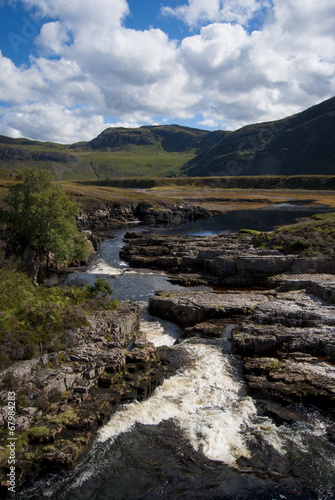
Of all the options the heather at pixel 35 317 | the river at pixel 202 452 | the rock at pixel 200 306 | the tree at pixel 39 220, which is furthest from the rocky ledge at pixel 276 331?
the tree at pixel 39 220

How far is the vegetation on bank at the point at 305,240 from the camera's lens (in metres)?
46.7

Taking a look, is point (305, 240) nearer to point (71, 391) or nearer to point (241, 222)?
point (71, 391)

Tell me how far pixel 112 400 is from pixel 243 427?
7279mm

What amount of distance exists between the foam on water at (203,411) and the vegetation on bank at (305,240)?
30.6 metres

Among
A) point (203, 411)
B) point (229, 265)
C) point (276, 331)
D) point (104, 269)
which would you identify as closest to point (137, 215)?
point (104, 269)

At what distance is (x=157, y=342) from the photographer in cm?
2675

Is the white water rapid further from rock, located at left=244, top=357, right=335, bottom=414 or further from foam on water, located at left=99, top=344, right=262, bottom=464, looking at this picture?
rock, located at left=244, top=357, right=335, bottom=414

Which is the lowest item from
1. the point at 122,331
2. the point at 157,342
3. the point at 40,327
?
the point at 157,342

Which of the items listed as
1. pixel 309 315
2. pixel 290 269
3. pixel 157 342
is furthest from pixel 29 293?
pixel 290 269

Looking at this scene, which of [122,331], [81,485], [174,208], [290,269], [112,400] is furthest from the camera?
[174,208]

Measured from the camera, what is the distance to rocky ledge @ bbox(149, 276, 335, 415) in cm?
1888

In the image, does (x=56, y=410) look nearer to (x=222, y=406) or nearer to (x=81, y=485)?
(x=81, y=485)

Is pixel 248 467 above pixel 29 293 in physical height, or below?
below

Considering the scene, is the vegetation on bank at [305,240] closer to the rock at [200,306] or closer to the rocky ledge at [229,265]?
the rocky ledge at [229,265]
